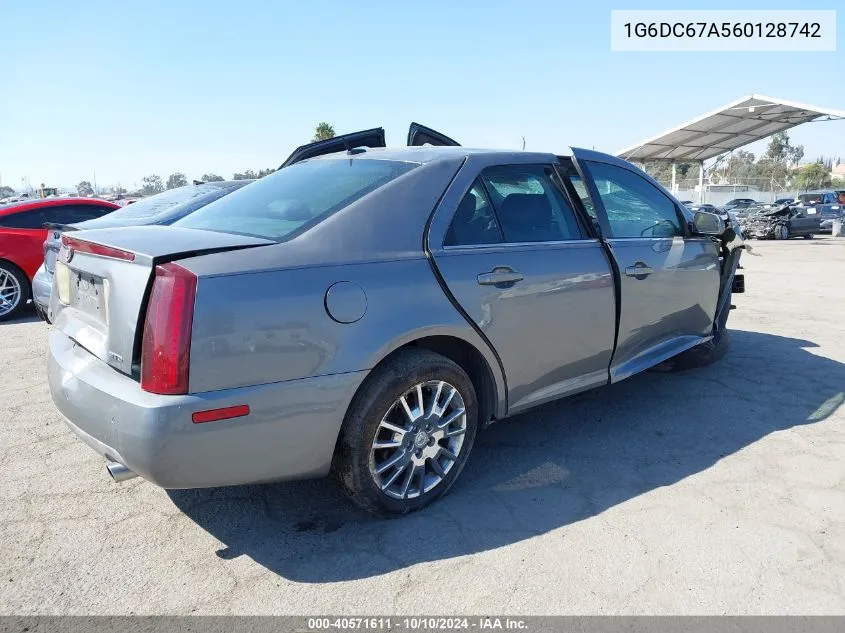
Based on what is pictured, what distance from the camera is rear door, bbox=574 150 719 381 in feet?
12.5

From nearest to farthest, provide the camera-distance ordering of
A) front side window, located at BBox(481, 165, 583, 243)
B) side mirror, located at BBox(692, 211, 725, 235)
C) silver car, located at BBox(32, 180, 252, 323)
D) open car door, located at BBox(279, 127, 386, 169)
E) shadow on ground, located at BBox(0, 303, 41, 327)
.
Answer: front side window, located at BBox(481, 165, 583, 243) → side mirror, located at BBox(692, 211, 725, 235) → open car door, located at BBox(279, 127, 386, 169) → silver car, located at BBox(32, 180, 252, 323) → shadow on ground, located at BBox(0, 303, 41, 327)

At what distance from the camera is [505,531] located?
283 cm

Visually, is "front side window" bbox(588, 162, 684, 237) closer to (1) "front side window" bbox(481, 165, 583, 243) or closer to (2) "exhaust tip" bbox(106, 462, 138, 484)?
(1) "front side window" bbox(481, 165, 583, 243)

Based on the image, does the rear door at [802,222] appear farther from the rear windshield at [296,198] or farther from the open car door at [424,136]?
the rear windshield at [296,198]

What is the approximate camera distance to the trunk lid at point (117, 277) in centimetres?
241

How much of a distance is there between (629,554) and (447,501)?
0.86 meters

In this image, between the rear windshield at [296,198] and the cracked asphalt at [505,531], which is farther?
the rear windshield at [296,198]

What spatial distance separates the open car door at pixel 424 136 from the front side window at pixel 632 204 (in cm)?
138

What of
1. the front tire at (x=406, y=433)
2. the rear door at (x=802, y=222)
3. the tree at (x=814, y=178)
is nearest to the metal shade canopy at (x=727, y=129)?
the rear door at (x=802, y=222)

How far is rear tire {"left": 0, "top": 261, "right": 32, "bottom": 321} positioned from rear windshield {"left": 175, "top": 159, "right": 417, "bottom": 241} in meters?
5.83

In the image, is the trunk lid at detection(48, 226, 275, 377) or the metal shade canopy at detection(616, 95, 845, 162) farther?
the metal shade canopy at detection(616, 95, 845, 162)

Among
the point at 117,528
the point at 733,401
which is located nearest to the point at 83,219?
the point at 117,528

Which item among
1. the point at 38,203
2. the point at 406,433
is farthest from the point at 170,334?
the point at 38,203

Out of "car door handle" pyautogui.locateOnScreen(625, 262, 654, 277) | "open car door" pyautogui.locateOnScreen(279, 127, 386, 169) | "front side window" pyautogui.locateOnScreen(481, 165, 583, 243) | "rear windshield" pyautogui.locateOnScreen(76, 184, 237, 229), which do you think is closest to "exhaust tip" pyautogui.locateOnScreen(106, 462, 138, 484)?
"front side window" pyautogui.locateOnScreen(481, 165, 583, 243)
